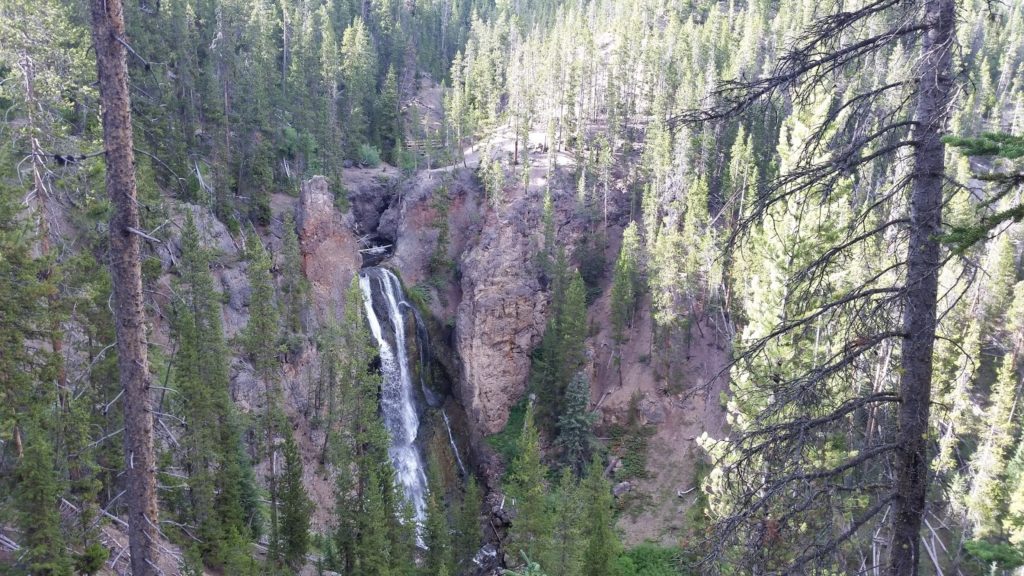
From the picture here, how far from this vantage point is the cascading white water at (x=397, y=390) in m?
39.9

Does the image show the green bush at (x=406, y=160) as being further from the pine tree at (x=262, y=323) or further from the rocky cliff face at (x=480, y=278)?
the pine tree at (x=262, y=323)

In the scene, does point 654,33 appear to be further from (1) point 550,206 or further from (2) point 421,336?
(2) point 421,336

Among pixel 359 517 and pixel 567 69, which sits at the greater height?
pixel 567 69

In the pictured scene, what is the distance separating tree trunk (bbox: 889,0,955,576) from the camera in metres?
5.46

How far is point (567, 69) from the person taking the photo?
2633 inches

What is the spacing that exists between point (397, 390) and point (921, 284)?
39.2m

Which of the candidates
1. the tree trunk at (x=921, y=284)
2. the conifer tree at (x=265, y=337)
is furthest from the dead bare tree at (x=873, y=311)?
the conifer tree at (x=265, y=337)

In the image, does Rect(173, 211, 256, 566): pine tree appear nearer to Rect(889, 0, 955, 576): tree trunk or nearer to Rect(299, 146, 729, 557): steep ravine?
Rect(299, 146, 729, 557): steep ravine

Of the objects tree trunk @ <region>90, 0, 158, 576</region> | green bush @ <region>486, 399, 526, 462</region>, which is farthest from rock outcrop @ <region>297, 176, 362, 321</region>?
tree trunk @ <region>90, 0, 158, 576</region>

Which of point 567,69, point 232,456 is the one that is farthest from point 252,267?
point 567,69

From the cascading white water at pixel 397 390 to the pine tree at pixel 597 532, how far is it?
48.1 feet

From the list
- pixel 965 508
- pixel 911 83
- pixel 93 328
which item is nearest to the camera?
pixel 911 83

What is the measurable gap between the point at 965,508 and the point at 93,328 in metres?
36.1

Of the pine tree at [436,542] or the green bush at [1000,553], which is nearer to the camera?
the green bush at [1000,553]
